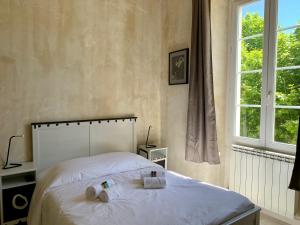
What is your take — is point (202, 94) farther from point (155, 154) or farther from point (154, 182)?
point (154, 182)

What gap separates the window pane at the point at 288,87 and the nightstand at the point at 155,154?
5.13ft

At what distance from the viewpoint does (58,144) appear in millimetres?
2701

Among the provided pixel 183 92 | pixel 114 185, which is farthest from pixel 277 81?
pixel 114 185

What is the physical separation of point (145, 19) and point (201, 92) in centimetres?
137

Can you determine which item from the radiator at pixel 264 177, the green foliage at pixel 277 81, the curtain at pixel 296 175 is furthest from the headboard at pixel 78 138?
the curtain at pixel 296 175

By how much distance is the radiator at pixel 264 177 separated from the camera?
2.37m

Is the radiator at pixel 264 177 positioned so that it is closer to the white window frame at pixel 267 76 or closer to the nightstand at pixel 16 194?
the white window frame at pixel 267 76

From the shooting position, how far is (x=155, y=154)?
10.7 ft

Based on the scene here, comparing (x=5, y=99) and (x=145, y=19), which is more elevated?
(x=145, y=19)

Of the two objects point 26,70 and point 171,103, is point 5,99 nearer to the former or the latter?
point 26,70

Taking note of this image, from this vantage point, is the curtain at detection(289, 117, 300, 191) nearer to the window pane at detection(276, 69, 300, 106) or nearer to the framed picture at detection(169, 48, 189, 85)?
the window pane at detection(276, 69, 300, 106)

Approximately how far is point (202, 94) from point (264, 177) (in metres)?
1.13

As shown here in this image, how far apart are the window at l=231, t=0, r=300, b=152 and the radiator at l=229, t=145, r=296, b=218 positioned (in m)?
0.16

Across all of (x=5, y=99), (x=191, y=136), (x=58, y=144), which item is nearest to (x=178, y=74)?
(x=191, y=136)
